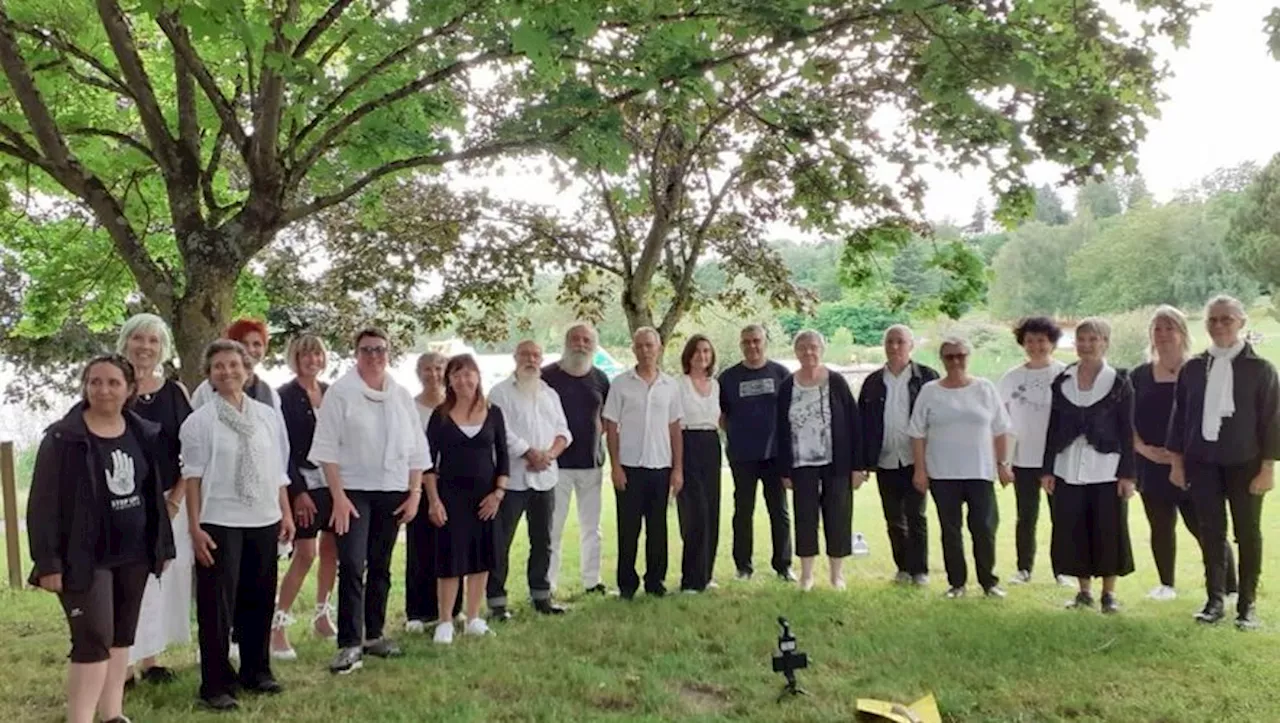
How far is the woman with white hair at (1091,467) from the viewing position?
21.8 feet

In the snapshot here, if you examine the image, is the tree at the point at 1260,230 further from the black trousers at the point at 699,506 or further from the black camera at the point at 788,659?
the black camera at the point at 788,659

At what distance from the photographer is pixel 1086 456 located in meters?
6.70

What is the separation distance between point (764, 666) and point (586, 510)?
250 centimetres

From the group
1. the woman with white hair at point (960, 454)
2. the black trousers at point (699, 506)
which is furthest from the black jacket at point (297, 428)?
the woman with white hair at point (960, 454)

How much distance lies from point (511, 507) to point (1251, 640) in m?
4.53

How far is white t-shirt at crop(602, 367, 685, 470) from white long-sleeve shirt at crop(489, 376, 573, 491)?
49 centimetres

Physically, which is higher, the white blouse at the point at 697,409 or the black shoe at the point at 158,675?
the white blouse at the point at 697,409

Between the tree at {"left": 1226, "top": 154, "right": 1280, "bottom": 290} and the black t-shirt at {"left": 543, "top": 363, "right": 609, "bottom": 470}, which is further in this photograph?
the tree at {"left": 1226, "top": 154, "right": 1280, "bottom": 290}

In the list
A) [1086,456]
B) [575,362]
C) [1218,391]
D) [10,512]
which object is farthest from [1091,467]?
[10,512]

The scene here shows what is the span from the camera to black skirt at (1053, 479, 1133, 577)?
6645 mm

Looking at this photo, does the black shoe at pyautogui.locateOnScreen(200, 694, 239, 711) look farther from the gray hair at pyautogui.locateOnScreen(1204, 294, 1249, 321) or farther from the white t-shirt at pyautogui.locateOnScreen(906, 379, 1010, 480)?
the gray hair at pyautogui.locateOnScreen(1204, 294, 1249, 321)

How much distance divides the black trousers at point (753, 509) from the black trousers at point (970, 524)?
1.18 metres

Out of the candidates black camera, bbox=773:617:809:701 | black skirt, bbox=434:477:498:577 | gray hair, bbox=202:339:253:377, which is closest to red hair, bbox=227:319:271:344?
gray hair, bbox=202:339:253:377

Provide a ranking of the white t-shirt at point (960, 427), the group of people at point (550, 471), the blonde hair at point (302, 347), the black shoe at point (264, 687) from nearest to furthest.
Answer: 1. the group of people at point (550, 471)
2. the black shoe at point (264, 687)
3. the blonde hair at point (302, 347)
4. the white t-shirt at point (960, 427)
